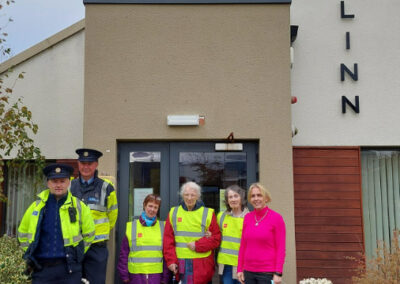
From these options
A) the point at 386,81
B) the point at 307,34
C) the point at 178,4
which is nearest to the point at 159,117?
the point at 178,4

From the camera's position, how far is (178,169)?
253 inches

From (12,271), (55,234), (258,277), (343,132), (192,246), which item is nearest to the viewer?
(55,234)

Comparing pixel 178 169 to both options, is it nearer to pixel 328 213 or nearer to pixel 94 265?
pixel 94 265

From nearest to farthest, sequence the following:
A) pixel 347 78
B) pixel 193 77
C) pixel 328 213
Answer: pixel 193 77, pixel 328 213, pixel 347 78

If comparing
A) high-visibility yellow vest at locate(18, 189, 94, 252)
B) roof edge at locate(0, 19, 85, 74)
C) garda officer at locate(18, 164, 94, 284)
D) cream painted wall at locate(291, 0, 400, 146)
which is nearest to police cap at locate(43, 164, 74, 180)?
garda officer at locate(18, 164, 94, 284)

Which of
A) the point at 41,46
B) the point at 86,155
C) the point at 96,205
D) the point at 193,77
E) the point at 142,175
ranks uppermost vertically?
the point at 41,46

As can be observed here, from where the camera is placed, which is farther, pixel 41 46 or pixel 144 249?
pixel 41 46

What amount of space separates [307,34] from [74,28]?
13.5 ft

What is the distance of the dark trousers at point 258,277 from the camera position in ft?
15.1

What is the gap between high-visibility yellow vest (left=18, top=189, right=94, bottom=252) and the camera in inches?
173

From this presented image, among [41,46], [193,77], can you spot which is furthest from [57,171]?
[41,46]

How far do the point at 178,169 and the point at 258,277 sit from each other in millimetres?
2258

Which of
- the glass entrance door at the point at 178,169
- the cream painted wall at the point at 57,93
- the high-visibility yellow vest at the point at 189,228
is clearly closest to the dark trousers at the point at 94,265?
the high-visibility yellow vest at the point at 189,228

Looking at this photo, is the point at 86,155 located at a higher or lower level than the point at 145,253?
higher
